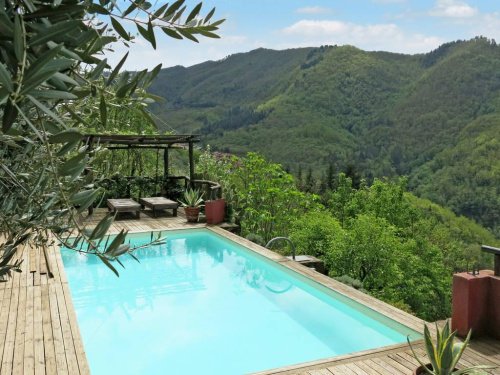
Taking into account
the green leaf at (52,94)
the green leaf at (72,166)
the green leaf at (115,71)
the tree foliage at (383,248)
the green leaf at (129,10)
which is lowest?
the tree foliage at (383,248)

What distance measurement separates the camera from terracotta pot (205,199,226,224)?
9992 millimetres

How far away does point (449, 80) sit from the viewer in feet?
277

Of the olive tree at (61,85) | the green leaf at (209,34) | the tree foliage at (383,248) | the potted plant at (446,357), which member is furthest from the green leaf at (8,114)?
the tree foliage at (383,248)

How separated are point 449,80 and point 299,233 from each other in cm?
8282

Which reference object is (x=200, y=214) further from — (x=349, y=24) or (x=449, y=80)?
(x=349, y=24)

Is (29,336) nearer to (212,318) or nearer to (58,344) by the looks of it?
(58,344)

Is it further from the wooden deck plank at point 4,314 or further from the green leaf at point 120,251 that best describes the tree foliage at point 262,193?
the green leaf at point 120,251

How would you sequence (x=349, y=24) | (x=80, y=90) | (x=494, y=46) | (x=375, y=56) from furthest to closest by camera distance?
(x=349, y=24) < (x=375, y=56) < (x=494, y=46) < (x=80, y=90)

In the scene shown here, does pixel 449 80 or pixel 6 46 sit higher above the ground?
pixel 449 80

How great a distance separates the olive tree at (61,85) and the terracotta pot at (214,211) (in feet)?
28.6

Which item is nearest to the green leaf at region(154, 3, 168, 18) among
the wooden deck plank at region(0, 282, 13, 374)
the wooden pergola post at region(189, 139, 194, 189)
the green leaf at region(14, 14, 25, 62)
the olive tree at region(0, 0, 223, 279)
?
the olive tree at region(0, 0, 223, 279)

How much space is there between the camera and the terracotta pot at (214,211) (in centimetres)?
999

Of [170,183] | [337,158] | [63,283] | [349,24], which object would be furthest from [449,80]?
[63,283]

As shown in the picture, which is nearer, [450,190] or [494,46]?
[450,190]
